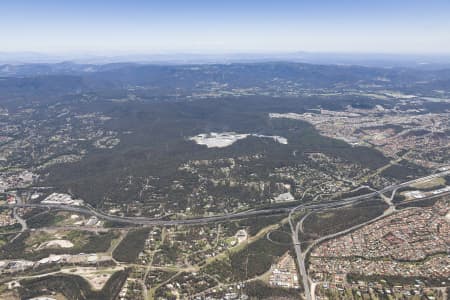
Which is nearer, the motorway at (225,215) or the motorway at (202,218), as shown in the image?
the motorway at (225,215)

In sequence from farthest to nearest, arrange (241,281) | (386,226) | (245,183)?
(245,183)
(386,226)
(241,281)

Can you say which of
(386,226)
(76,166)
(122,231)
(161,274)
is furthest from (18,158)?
(386,226)

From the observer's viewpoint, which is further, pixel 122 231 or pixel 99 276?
pixel 122 231

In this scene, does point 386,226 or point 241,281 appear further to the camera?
point 386,226

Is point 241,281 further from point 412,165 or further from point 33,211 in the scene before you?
point 412,165

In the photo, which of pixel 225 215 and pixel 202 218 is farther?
pixel 225 215

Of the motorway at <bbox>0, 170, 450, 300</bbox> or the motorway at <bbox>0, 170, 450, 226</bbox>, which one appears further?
the motorway at <bbox>0, 170, 450, 226</bbox>

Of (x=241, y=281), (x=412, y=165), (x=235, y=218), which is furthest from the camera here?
(x=412, y=165)

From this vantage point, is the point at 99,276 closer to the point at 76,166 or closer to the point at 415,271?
the point at 415,271

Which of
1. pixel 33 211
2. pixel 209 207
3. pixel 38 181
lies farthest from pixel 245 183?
pixel 38 181

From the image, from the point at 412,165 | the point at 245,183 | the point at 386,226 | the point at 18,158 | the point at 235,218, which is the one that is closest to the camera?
the point at 386,226
